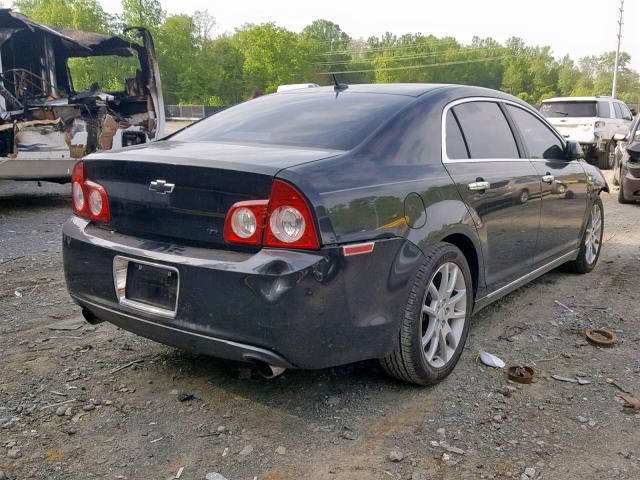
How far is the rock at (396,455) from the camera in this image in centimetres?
255

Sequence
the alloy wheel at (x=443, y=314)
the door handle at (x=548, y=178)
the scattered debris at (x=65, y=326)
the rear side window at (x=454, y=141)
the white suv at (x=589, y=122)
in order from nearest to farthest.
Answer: the alloy wheel at (x=443, y=314) → the rear side window at (x=454, y=141) → the scattered debris at (x=65, y=326) → the door handle at (x=548, y=178) → the white suv at (x=589, y=122)

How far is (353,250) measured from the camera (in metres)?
2.58

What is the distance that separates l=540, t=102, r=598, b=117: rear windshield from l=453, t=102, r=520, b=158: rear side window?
11639 millimetres

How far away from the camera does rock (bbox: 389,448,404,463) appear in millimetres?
2550

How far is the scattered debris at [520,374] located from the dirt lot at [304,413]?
0.07 meters

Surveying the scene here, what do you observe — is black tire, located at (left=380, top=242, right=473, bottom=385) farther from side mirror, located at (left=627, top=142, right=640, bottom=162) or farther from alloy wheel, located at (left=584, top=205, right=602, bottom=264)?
side mirror, located at (left=627, top=142, right=640, bottom=162)

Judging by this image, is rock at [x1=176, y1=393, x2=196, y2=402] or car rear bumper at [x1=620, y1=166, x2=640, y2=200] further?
car rear bumper at [x1=620, y1=166, x2=640, y2=200]

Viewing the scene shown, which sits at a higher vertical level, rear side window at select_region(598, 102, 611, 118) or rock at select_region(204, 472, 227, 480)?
rear side window at select_region(598, 102, 611, 118)

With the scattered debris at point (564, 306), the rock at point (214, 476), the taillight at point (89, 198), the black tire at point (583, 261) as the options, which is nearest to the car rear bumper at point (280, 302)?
the taillight at point (89, 198)

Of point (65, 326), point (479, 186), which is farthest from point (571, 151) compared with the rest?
point (65, 326)

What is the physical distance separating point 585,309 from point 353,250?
273 cm

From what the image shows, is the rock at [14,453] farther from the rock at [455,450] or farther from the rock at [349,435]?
the rock at [455,450]

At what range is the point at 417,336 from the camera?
2.97 metres

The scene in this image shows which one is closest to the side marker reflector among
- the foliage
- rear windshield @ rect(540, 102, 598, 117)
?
rear windshield @ rect(540, 102, 598, 117)
